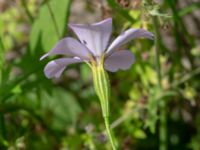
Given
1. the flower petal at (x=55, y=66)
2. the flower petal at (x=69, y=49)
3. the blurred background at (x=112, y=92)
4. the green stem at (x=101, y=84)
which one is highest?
the flower petal at (x=69, y=49)

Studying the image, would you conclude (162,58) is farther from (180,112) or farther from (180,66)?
(180,112)

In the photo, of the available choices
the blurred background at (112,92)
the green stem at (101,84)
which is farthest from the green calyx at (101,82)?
the blurred background at (112,92)

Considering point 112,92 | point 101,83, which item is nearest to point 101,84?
point 101,83

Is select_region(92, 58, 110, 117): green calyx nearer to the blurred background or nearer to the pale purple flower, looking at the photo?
the pale purple flower

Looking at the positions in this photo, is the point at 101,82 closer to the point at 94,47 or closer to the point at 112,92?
the point at 94,47

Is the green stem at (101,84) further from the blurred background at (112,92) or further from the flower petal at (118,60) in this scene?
the blurred background at (112,92)

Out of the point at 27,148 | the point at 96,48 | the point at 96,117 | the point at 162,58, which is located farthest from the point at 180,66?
the point at 96,48
